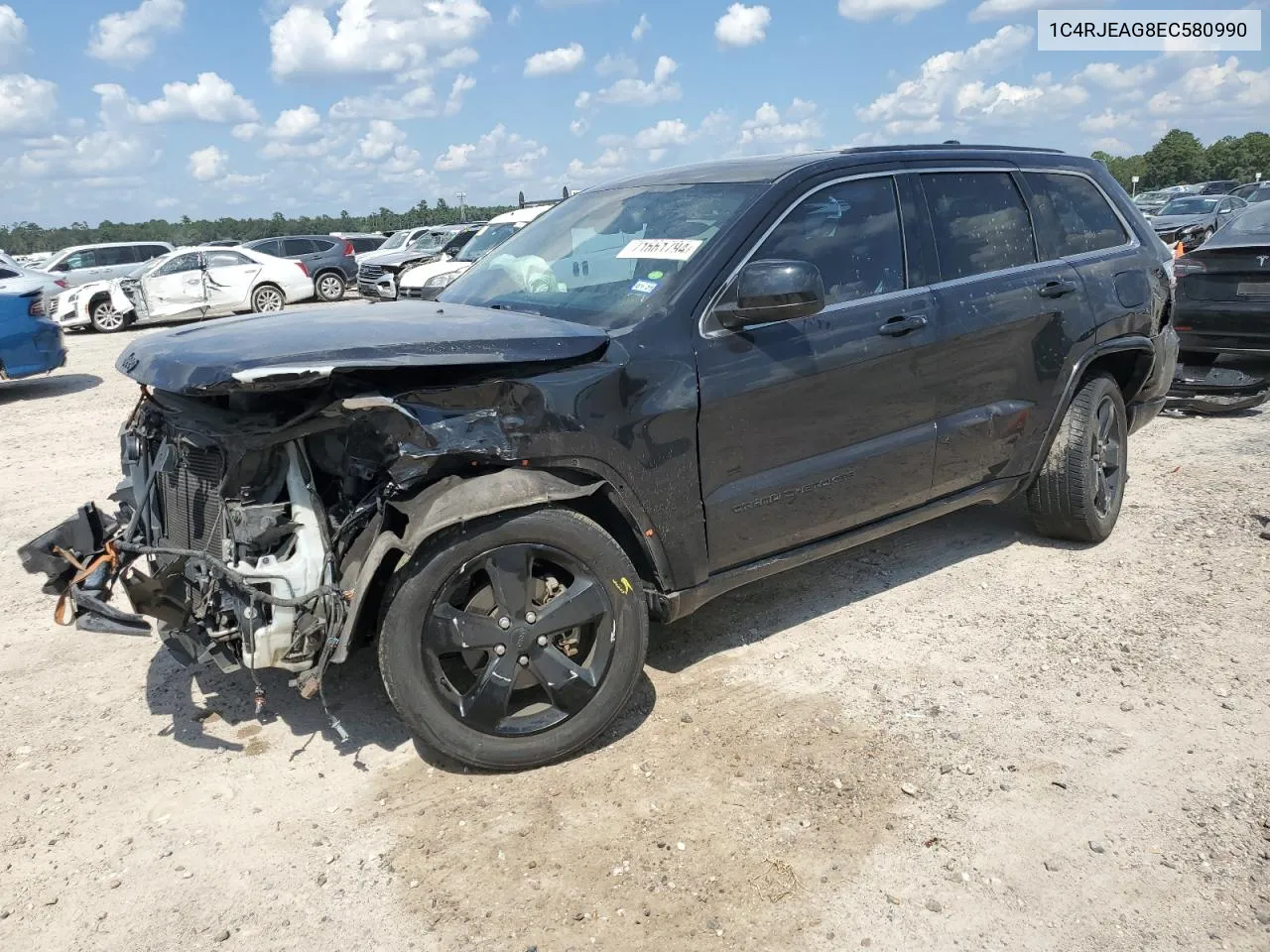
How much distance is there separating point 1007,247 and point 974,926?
3127mm

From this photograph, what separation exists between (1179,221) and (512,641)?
24.6 metres

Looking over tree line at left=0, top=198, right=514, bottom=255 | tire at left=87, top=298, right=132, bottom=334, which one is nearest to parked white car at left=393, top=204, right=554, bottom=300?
tire at left=87, top=298, right=132, bottom=334

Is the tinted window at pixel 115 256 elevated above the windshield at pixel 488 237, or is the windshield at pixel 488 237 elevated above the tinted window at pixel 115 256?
the tinted window at pixel 115 256

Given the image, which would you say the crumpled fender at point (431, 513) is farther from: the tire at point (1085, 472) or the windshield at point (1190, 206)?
the windshield at point (1190, 206)

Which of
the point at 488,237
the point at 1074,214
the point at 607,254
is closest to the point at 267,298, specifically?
the point at 488,237

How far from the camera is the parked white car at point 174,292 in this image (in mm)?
18188

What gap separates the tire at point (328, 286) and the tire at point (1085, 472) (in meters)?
20.2

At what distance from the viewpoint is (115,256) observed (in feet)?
73.9

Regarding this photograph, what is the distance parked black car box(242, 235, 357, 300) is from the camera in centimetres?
2255

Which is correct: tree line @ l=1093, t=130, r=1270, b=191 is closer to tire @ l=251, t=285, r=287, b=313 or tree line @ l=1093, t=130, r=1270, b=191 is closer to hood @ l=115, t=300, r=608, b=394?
tire @ l=251, t=285, r=287, b=313

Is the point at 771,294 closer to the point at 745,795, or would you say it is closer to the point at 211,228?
the point at 745,795

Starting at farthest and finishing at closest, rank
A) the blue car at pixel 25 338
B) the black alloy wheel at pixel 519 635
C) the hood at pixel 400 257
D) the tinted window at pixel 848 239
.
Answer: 1. the hood at pixel 400 257
2. the blue car at pixel 25 338
3. the tinted window at pixel 848 239
4. the black alloy wheel at pixel 519 635

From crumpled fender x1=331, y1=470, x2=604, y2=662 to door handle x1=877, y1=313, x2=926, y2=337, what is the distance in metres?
1.57

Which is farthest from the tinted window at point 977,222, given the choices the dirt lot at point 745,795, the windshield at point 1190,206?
the windshield at point 1190,206
